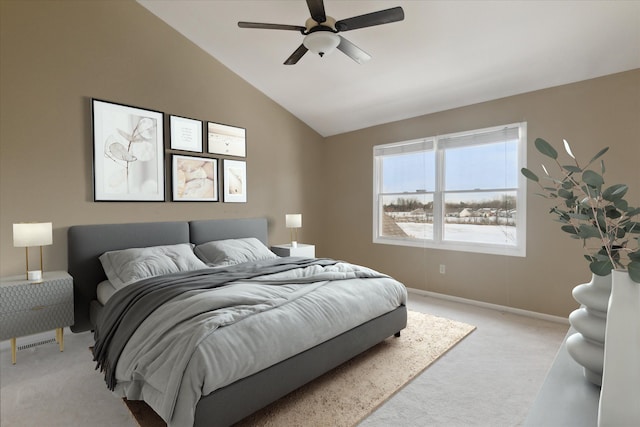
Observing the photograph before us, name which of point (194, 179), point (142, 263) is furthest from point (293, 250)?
point (142, 263)

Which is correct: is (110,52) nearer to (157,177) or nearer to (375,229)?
(157,177)

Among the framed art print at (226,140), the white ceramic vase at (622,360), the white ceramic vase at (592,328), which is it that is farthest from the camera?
the framed art print at (226,140)

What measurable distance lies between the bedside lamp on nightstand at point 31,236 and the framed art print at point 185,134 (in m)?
1.55

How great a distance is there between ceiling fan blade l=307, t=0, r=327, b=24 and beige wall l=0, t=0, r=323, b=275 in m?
2.24

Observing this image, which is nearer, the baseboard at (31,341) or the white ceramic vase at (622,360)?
the white ceramic vase at (622,360)

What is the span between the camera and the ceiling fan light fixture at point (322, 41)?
2.45 metres

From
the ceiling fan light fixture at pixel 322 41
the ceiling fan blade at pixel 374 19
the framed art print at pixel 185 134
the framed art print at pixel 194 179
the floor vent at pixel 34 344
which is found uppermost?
the ceiling fan blade at pixel 374 19

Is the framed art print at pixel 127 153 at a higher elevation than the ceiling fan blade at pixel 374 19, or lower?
lower

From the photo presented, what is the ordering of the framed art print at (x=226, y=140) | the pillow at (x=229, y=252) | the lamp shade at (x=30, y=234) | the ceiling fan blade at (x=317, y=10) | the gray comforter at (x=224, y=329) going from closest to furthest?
the gray comforter at (x=224, y=329), the ceiling fan blade at (x=317, y=10), the lamp shade at (x=30, y=234), the pillow at (x=229, y=252), the framed art print at (x=226, y=140)

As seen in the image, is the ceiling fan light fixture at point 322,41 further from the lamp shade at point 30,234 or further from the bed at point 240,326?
the lamp shade at point 30,234

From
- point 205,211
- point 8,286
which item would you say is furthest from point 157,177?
point 8,286

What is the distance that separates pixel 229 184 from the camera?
4391 millimetres

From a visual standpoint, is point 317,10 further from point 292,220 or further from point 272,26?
point 292,220

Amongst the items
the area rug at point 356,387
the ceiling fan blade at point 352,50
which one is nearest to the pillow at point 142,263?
the area rug at point 356,387
